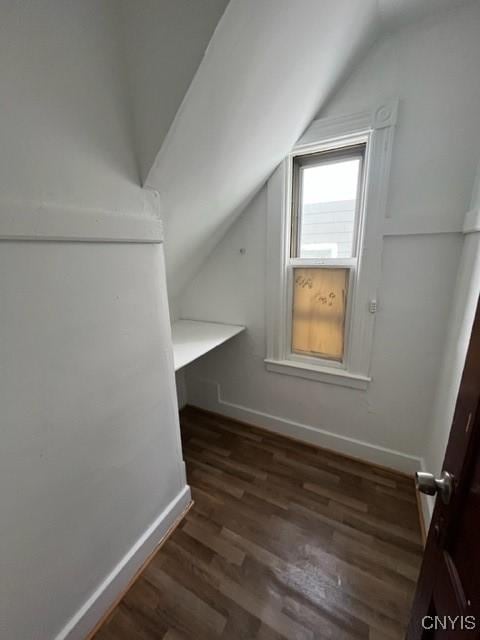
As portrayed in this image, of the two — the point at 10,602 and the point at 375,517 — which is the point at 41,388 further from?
the point at 375,517

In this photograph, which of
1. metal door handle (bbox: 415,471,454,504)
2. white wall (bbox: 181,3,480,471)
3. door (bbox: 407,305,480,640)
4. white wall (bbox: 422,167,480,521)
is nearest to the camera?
door (bbox: 407,305,480,640)

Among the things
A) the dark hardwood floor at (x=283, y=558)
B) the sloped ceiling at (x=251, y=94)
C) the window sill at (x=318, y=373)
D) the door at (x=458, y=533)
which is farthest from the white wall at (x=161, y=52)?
the dark hardwood floor at (x=283, y=558)

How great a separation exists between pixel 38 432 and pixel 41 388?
0.14 metres

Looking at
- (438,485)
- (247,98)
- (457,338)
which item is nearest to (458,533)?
(438,485)

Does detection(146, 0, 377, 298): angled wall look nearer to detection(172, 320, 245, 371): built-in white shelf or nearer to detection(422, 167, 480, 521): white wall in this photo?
detection(172, 320, 245, 371): built-in white shelf

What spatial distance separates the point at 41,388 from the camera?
2.64 ft

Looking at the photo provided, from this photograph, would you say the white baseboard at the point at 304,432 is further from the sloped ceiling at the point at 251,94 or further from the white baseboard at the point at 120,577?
the sloped ceiling at the point at 251,94

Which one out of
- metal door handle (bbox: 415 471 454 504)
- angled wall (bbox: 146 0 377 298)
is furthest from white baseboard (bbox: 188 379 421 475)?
angled wall (bbox: 146 0 377 298)

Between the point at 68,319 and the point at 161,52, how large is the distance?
2.98ft

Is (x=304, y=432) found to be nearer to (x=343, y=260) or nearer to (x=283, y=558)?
(x=283, y=558)

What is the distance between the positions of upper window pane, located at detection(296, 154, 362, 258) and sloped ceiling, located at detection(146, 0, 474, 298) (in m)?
0.25

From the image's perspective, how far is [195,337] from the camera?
1.88 m

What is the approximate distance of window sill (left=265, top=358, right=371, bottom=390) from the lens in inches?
68.2

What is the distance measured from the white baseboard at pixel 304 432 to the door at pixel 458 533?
1150 millimetres
